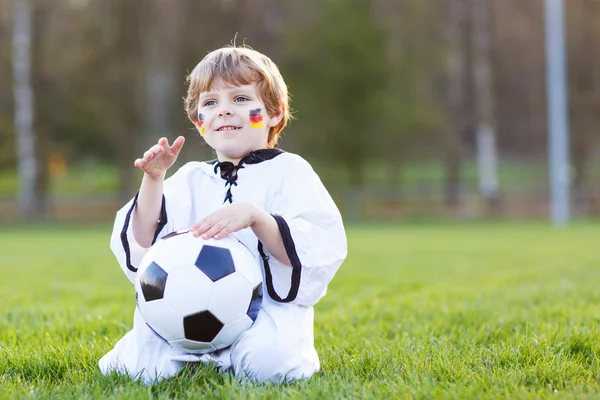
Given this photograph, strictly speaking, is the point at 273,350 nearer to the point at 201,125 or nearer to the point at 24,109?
the point at 201,125

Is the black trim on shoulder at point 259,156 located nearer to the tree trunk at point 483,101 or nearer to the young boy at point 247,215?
the young boy at point 247,215

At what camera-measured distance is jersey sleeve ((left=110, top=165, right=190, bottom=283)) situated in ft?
9.64

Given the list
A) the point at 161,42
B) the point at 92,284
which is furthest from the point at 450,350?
the point at 161,42

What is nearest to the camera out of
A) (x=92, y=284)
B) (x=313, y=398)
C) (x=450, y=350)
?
(x=313, y=398)

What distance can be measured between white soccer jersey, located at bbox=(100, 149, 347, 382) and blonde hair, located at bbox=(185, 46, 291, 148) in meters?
0.23

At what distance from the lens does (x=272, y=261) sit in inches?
111

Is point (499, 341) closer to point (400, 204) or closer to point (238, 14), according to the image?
point (400, 204)

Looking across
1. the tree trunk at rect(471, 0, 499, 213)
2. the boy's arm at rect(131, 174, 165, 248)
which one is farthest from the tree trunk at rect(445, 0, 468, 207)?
the boy's arm at rect(131, 174, 165, 248)

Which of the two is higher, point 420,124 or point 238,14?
point 238,14

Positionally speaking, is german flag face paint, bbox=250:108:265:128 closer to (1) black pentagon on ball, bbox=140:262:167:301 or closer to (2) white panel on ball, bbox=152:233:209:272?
(2) white panel on ball, bbox=152:233:209:272

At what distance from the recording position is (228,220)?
2623 mm

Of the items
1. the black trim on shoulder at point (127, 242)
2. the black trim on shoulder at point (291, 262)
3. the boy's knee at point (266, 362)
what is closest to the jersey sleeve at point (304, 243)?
the black trim on shoulder at point (291, 262)

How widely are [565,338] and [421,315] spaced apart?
4.08ft

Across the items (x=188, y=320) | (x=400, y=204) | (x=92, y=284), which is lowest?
(x=400, y=204)
